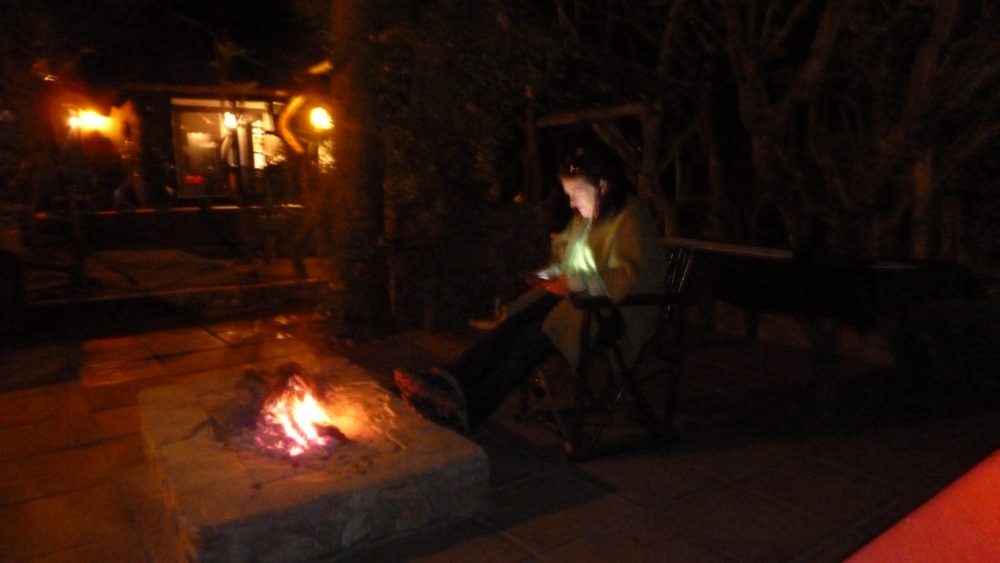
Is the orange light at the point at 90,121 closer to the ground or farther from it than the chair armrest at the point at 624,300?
farther from it

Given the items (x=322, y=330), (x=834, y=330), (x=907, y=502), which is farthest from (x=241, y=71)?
(x=907, y=502)

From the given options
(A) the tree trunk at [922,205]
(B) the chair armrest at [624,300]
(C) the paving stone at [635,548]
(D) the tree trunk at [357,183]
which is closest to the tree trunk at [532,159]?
(D) the tree trunk at [357,183]

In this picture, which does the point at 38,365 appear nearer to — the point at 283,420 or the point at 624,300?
the point at 283,420

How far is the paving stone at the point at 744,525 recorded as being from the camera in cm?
313

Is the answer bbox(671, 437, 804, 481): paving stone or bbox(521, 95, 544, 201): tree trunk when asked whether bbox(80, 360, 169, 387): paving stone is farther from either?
bbox(521, 95, 544, 201): tree trunk

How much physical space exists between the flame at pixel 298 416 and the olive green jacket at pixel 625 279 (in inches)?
48.7

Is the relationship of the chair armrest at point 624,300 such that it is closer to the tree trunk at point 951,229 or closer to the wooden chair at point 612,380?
the wooden chair at point 612,380

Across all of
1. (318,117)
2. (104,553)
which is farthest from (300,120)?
(104,553)

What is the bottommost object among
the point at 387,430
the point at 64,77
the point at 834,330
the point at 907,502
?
the point at 907,502

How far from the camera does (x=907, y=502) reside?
3490 millimetres

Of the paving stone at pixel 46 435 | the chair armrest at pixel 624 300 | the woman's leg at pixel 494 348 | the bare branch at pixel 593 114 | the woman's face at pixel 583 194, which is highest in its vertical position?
the bare branch at pixel 593 114

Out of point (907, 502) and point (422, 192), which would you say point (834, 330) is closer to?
point (907, 502)

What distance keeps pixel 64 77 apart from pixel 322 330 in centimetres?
726

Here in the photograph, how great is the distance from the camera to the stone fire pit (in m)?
2.84
